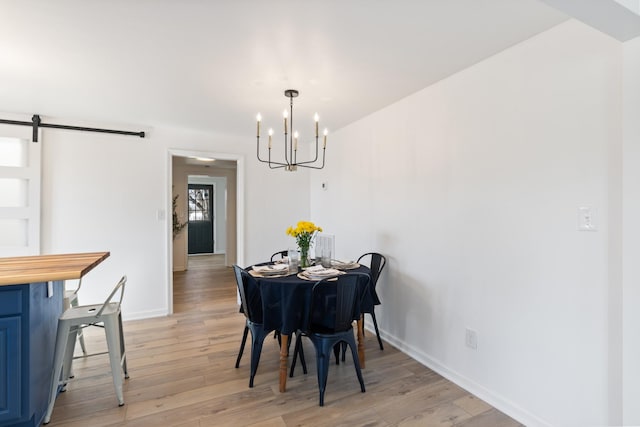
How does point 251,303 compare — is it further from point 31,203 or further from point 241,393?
point 31,203

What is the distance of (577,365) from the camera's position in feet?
5.65

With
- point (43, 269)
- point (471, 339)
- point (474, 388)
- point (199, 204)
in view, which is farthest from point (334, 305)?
point (199, 204)

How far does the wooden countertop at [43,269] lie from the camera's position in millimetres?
1629

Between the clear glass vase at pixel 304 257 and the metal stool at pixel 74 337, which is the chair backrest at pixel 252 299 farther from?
the metal stool at pixel 74 337

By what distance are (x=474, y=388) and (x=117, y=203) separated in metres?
4.09

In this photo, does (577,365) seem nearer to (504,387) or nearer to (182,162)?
(504,387)

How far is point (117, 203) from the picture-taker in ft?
12.3

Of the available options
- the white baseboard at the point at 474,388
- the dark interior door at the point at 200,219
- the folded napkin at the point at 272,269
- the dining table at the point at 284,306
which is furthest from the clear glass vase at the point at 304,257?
the dark interior door at the point at 200,219

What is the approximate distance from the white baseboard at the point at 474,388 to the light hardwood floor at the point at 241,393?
51mm

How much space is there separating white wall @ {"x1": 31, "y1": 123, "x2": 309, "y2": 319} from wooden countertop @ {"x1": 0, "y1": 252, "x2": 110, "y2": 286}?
1.59 m

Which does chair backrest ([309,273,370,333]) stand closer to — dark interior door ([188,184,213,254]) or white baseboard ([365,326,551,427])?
white baseboard ([365,326,551,427])

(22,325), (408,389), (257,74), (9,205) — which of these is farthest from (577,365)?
(9,205)

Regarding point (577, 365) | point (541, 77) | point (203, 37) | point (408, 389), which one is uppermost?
point (203, 37)

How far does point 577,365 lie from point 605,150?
1.16 m
